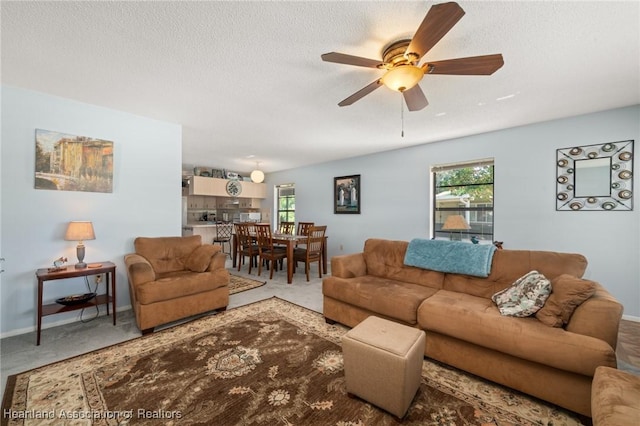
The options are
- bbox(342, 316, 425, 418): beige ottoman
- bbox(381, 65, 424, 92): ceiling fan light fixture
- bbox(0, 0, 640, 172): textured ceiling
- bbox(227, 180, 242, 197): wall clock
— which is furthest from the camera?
bbox(227, 180, 242, 197): wall clock

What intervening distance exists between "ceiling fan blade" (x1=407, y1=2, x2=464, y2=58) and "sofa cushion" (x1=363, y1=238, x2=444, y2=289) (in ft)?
6.56

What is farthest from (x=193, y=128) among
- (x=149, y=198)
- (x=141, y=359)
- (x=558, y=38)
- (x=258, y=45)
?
(x=558, y=38)

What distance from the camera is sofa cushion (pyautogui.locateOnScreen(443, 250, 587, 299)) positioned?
6.75 feet

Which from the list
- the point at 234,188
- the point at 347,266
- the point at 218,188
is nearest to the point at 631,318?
the point at 347,266

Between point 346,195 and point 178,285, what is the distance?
4.02 meters

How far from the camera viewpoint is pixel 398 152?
5.01m

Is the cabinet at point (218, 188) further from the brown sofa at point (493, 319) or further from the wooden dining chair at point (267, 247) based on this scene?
the brown sofa at point (493, 319)

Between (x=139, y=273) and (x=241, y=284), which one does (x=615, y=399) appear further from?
(x=241, y=284)

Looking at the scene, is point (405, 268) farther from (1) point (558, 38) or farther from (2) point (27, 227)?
(2) point (27, 227)

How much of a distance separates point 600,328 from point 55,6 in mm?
3782

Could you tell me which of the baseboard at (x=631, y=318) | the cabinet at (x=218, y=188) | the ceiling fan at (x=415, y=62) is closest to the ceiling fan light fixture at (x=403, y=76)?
the ceiling fan at (x=415, y=62)

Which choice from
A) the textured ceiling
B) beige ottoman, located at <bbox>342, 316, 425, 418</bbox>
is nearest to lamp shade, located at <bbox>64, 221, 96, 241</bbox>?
the textured ceiling

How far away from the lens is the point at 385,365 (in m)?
1.47

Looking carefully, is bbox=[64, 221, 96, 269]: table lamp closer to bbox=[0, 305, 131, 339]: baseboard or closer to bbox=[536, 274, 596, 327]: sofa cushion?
bbox=[0, 305, 131, 339]: baseboard
